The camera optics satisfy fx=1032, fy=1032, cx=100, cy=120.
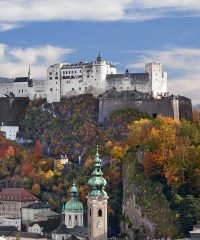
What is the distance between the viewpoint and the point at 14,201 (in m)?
93.9

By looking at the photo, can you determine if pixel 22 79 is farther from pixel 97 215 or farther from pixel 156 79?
pixel 97 215

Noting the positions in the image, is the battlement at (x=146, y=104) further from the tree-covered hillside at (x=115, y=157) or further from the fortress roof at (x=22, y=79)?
the fortress roof at (x=22, y=79)

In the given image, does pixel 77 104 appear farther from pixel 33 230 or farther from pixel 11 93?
pixel 33 230

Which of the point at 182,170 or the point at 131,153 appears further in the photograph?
the point at 131,153

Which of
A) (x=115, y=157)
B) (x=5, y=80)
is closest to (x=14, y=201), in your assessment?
(x=115, y=157)

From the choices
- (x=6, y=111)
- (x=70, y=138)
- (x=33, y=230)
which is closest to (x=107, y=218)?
(x=33, y=230)

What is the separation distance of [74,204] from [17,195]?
8.76 metres

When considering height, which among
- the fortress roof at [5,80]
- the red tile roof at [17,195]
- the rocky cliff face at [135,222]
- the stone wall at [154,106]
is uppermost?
the fortress roof at [5,80]

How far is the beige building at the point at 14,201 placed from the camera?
9344cm

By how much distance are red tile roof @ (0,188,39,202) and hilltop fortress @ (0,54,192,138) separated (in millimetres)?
12585

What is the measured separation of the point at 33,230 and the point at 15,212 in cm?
694

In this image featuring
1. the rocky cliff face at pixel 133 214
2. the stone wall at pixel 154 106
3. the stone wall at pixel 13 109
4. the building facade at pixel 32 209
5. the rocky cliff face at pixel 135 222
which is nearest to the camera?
the rocky cliff face at pixel 135 222

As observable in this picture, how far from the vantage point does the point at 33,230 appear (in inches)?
3445

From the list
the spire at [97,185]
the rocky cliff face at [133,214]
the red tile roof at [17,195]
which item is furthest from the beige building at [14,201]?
the spire at [97,185]
